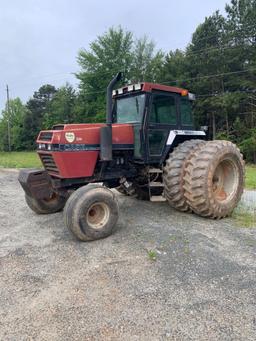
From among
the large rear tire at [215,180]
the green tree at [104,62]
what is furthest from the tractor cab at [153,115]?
the green tree at [104,62]

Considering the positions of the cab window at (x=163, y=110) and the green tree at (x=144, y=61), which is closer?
the cab window at (x=163, y=110)

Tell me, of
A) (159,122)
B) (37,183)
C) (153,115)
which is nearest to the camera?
(37,183)

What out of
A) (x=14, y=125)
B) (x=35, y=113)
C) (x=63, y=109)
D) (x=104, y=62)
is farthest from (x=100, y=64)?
(x=14, y=125)

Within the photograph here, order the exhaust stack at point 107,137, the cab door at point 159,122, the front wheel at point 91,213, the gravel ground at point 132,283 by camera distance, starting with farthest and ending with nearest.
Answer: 1. the cab door at point 159,122
2. the exhaust stack at point 107,137
3. the front wheel at point 91,213
4. the gravel ground at point 132,283

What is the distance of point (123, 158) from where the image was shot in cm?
542

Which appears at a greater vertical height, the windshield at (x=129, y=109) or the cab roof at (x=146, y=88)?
the cab roof at (x=146, y=88)

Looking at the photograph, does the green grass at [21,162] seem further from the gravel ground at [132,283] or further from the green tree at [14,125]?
the green tree at [14,125]

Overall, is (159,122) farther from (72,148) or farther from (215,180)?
(72,148)

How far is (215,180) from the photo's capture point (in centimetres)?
579

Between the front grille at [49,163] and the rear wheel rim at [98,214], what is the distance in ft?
2.95

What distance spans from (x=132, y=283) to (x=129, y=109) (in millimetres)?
3413

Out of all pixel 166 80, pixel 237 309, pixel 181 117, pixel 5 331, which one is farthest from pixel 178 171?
pixel 166 80

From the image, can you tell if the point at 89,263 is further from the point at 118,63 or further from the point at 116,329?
the point at 118,63

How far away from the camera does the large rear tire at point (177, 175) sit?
5059 millimetres
